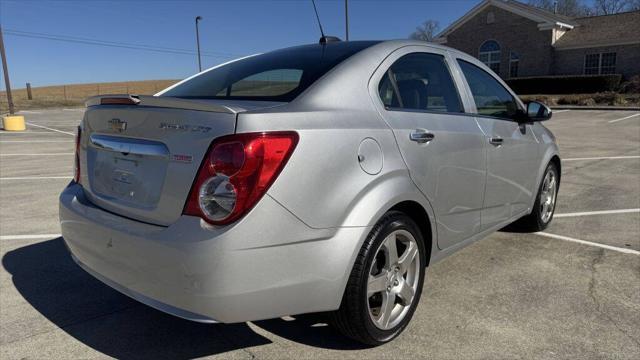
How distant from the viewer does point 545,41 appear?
111 ft

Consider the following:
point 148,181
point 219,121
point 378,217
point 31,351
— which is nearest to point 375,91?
point 378,217

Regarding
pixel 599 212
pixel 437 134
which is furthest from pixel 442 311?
pixel 599 212

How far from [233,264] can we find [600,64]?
36.8 metres

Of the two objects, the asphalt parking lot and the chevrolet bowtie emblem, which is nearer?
the chevrolet bowtie emblem

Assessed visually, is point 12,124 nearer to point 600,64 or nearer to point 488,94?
point 488,94

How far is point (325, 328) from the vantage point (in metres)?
2.93

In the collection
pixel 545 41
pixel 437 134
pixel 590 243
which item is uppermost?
pixel 545 41

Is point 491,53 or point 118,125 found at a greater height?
point 491,53

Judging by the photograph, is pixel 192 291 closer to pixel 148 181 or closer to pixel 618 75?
pixel 148 181

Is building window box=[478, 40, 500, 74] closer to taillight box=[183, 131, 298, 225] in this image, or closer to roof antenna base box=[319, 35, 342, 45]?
roof antenna base box=[319, 35, 342, 45]

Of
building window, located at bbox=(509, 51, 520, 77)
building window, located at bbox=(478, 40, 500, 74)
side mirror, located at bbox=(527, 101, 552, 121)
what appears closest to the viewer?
side mirror, located at bbox=(527, 101, 552, 121)

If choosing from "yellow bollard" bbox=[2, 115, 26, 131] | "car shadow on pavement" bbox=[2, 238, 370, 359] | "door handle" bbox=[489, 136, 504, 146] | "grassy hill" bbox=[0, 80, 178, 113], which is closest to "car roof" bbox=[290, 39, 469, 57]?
"door handle" bbox=[489, 136, 504, 146]

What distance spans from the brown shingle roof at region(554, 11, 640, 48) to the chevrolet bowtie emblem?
1419 inches

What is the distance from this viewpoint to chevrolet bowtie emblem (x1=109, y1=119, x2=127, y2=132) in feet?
8.22
